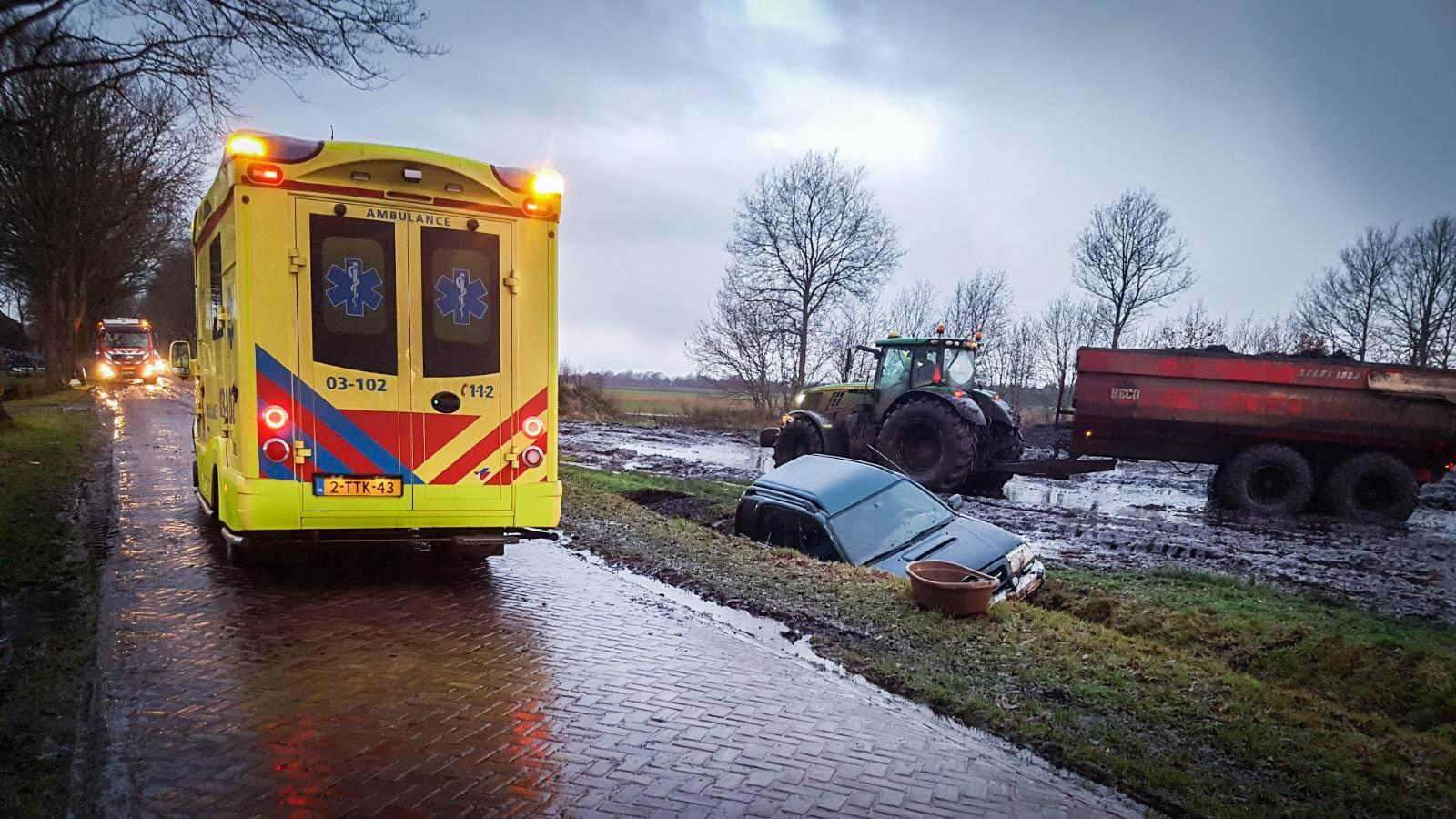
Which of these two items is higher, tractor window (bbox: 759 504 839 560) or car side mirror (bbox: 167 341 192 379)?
car side mirror (bbox: 167 341 192 379)

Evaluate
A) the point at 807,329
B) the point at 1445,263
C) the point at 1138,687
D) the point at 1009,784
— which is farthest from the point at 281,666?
the point at 1445,263

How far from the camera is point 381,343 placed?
6133 mm

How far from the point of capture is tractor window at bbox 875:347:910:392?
49.7 ft

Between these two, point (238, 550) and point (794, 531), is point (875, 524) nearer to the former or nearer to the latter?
point (794, 531)

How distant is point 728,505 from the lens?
1208cm

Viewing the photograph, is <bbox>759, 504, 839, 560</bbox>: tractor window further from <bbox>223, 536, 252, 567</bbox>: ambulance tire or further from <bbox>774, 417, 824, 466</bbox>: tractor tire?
<bbox>774, 417, 824, 466</bbox>: tractor tire

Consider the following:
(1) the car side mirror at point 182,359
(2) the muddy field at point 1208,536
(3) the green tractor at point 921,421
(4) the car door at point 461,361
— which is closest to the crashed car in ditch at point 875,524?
(2) the muddy field at point 1208,536

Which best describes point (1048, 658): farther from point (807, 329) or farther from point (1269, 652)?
point (807, 329)

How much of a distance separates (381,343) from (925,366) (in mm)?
10713

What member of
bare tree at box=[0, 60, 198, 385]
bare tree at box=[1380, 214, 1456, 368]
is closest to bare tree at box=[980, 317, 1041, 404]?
bare tree at box=[1380, 214, 1456, 368]

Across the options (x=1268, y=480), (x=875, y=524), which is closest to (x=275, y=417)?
(x=875, y=524)

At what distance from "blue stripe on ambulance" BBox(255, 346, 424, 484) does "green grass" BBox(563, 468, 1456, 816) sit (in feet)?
8.83

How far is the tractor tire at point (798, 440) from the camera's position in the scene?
15617 mm

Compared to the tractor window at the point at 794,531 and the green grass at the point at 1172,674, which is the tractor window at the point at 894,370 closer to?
the tractor window at the point at 794,531
